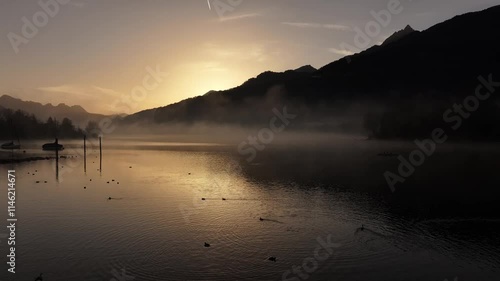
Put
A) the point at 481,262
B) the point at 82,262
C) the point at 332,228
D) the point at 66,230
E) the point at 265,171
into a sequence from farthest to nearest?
1. the point at 265,171
2. the point at 332,228
3. the point at 66,230
4. the point at 481,262
5. the point at 82,262

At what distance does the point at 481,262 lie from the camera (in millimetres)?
35438

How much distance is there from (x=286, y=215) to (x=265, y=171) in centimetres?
5590

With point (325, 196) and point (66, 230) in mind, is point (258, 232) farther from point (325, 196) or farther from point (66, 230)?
point (325, 196)

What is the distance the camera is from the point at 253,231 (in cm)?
4391

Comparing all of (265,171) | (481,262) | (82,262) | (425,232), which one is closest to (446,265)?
(481,262)

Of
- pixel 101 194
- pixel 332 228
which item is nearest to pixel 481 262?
pixel 332 228

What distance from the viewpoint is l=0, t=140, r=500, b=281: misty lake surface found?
32281mm

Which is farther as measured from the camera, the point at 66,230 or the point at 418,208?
the point at 418,208

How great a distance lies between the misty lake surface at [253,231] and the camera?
1271 inches

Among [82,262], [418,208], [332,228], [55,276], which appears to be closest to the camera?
[55,276]

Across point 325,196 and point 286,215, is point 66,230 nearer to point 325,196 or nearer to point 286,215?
point 286,215

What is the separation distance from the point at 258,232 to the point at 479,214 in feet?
111

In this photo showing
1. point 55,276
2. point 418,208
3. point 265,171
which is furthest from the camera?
point 265,171

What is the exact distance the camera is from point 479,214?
5412cm
